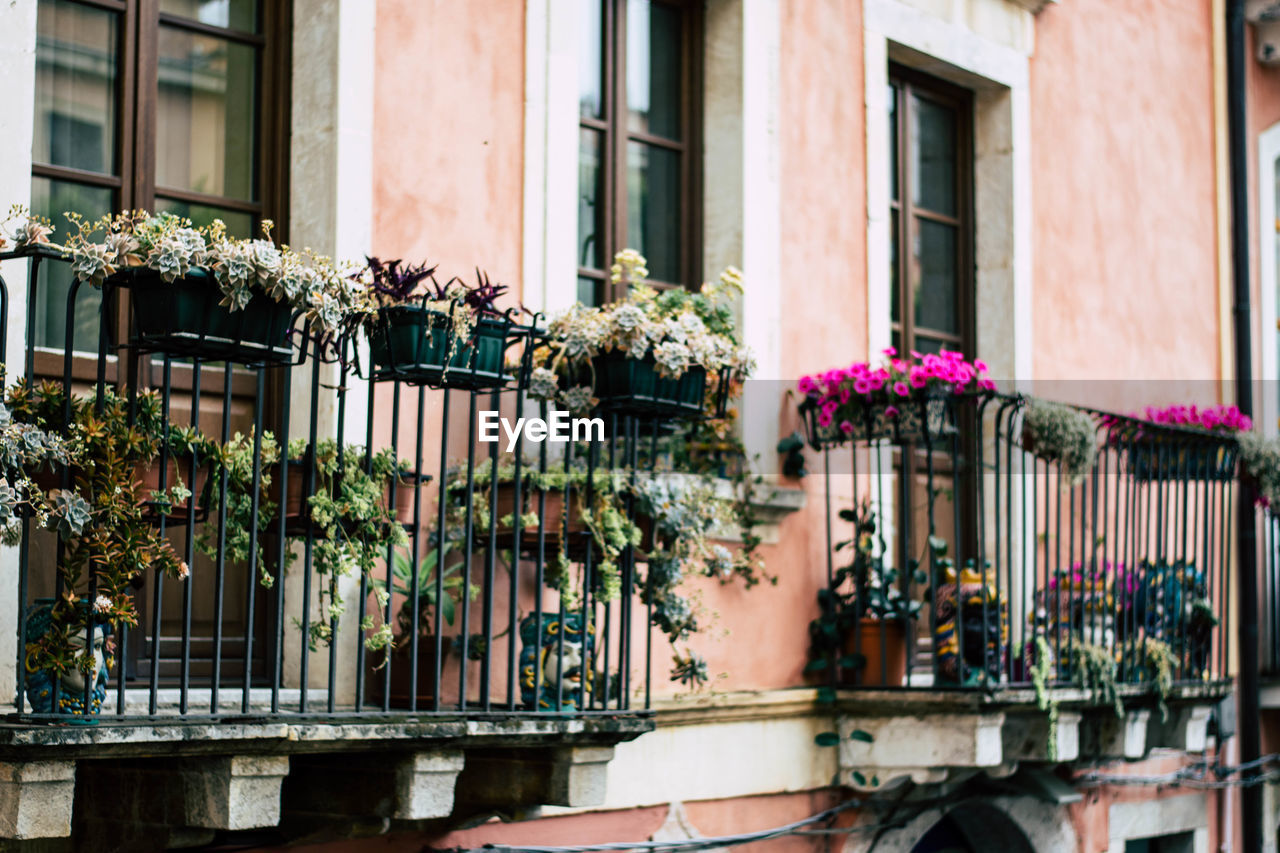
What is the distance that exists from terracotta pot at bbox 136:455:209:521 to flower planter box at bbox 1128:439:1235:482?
16.4ft

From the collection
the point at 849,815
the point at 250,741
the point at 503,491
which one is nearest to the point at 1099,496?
the point at 849,815

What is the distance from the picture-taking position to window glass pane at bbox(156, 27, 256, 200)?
5934 mm

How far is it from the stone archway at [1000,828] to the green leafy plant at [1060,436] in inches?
65.5

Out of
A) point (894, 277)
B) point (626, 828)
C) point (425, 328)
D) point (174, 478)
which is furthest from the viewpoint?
point (894, 277)

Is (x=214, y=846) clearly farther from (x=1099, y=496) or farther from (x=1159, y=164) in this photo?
(x=1159, y=164)

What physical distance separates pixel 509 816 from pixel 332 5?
111 inches

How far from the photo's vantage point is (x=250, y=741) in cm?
458

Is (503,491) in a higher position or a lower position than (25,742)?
higher

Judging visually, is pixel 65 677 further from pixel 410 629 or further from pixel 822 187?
pixel 822 187

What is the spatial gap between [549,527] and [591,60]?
2.35 meters

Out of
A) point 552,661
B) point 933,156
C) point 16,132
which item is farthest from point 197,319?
point 933,156

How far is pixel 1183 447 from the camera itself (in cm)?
873

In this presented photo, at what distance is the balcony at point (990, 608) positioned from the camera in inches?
288

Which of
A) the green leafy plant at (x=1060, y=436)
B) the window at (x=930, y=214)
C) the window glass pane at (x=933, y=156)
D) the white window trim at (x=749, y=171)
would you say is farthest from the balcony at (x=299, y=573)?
the window glass pane at (x=933, y=156)
